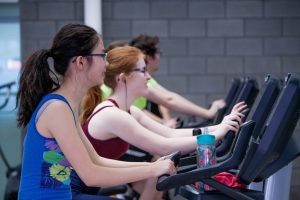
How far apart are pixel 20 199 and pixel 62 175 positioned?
16cm

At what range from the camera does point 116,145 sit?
2869 millimetres

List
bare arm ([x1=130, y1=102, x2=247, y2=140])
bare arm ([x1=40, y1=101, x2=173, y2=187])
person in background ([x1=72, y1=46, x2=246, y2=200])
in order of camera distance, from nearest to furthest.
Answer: bare arm ([x1=40, y1=101, x2=173, y2=187]) < bare arm ([x1=130, y1=102, x2=247, y2=140]) < person in background ([x1=72, y1=46, x2=246, y2=200])

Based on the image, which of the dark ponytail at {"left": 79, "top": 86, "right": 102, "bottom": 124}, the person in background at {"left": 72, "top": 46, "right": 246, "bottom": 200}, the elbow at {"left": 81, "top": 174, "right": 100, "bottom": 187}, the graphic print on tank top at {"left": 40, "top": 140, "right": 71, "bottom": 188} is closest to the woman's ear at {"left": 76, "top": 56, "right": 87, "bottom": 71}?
the graphic print on tank top at {"left": 40, "top": 140, "right": 71, "bottom": 188}

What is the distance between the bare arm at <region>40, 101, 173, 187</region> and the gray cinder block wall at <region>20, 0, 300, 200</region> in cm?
320

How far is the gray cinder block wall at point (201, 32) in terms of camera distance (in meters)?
5.29

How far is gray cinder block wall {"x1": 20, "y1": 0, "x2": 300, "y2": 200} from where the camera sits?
5.29 m

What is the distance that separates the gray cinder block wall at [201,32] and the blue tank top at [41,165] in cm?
323

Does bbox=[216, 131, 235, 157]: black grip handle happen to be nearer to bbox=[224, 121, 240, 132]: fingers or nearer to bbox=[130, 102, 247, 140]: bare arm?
bbox=[130, 102, 247, 140]: bare arm

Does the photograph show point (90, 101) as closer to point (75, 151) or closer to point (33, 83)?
point (33, 83)

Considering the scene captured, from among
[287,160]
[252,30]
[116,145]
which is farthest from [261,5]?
[287,160]

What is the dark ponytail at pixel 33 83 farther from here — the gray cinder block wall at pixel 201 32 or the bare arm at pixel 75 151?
the gray cinder block wall at pixel 201 32

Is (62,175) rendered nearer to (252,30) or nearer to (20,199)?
(20,199)

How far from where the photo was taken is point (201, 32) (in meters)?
5.32

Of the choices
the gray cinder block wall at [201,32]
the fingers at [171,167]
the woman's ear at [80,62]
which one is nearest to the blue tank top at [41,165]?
the woman's ear at [80,62]
